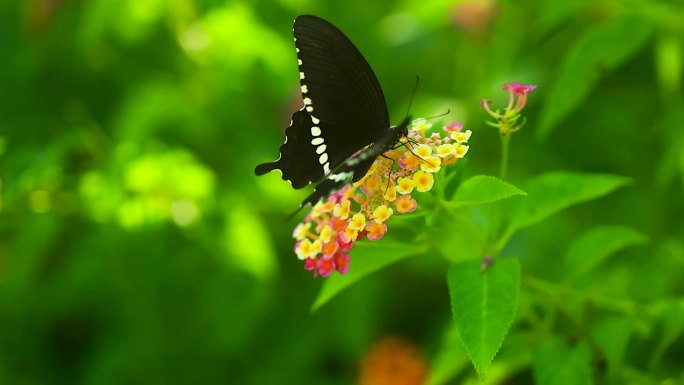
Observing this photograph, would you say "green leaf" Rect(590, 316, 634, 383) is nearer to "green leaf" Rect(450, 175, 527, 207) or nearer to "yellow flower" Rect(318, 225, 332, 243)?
"green leaf" Rect(450, 175, 527, 207)

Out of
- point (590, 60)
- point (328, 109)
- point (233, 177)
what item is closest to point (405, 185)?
point (328, 109)

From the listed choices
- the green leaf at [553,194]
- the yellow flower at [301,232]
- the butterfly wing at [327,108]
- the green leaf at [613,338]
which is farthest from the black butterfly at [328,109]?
the green leaf at [613,338]

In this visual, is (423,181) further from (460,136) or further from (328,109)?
(328,109)

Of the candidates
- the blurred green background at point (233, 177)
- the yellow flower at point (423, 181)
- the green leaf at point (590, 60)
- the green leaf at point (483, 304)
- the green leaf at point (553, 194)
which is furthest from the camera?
the blurred green background at point (233, 177)

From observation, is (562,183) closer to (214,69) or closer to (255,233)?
(255,233)

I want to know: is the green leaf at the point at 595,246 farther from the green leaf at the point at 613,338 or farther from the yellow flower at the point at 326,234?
the yellow flower at the point at 326,234

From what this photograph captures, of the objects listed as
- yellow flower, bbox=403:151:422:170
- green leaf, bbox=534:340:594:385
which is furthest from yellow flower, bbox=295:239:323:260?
green leaf, bbox=534:340:594:385
